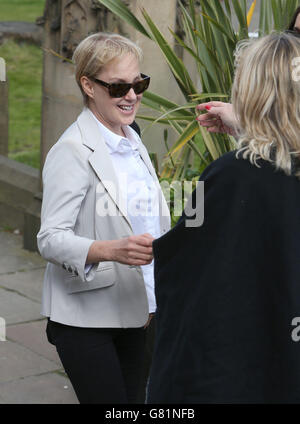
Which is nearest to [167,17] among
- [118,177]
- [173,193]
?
[173,193]

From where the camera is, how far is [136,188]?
10.8 ft

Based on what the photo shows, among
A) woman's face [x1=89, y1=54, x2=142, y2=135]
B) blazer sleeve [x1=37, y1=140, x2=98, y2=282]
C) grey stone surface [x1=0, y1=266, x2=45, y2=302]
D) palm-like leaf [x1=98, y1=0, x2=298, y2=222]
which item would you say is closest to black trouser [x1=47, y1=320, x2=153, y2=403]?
blazer sleeve [x1=37, y1=140, x2=98, y2=282]

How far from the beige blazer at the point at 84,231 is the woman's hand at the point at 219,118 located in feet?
1.36

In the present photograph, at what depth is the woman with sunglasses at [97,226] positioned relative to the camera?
10.1 feet

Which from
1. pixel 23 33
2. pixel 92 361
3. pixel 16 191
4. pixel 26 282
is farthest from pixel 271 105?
pixel 23 33

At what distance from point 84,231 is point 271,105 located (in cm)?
94

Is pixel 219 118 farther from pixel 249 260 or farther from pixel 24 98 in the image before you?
pixel 24 98

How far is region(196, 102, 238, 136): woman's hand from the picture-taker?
3172 millimetres

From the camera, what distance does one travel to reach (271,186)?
2514mm

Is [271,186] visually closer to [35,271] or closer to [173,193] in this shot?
[173,193]

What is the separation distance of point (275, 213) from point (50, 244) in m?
0.88

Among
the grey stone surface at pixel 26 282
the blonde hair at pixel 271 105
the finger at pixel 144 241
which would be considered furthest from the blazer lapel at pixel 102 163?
the grey stone surface at pixel 26 282

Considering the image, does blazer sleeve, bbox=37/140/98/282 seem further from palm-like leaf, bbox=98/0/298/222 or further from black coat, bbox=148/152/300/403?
palm-like leaf, bbox=98/0/298/222

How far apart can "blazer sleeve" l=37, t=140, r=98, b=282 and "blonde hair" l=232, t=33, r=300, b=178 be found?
74 cm
